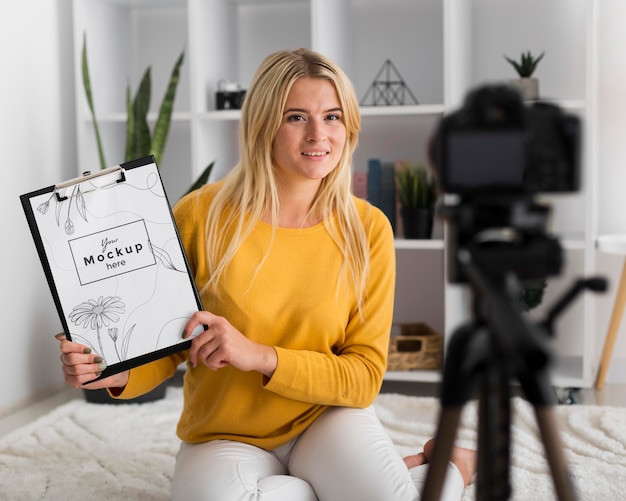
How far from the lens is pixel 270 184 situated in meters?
1.79

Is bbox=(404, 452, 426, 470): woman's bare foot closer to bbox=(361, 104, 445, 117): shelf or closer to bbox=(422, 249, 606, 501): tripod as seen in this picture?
bbox=(422, 249, 606, 501): tripod

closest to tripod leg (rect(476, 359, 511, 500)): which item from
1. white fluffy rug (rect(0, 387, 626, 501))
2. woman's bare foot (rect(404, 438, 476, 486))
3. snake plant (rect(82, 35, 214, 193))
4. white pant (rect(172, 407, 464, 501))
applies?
white pant (rect(172, 407, 464, 501))

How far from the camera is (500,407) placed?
0.99 meters

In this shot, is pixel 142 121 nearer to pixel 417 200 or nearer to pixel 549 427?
pixel 417 200

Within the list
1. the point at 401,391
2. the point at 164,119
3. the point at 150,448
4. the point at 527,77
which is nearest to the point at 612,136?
the point at 527,77

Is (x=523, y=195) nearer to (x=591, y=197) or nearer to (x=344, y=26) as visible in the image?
(x=591, y=197)

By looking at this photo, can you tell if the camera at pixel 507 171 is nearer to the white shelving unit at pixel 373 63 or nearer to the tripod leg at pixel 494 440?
the tripod leg at pixel 494 440

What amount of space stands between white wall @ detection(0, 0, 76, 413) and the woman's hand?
1.57 m

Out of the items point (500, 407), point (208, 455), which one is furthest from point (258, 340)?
point (500, 407)

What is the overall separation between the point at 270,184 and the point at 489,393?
920 mm

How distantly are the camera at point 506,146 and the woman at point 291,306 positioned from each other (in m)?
0.79

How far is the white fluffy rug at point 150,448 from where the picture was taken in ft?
6.88

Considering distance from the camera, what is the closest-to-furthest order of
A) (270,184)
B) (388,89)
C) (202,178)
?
(270,184) < (202,178) < (388,89)

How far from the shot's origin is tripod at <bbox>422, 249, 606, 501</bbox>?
0.91 m
